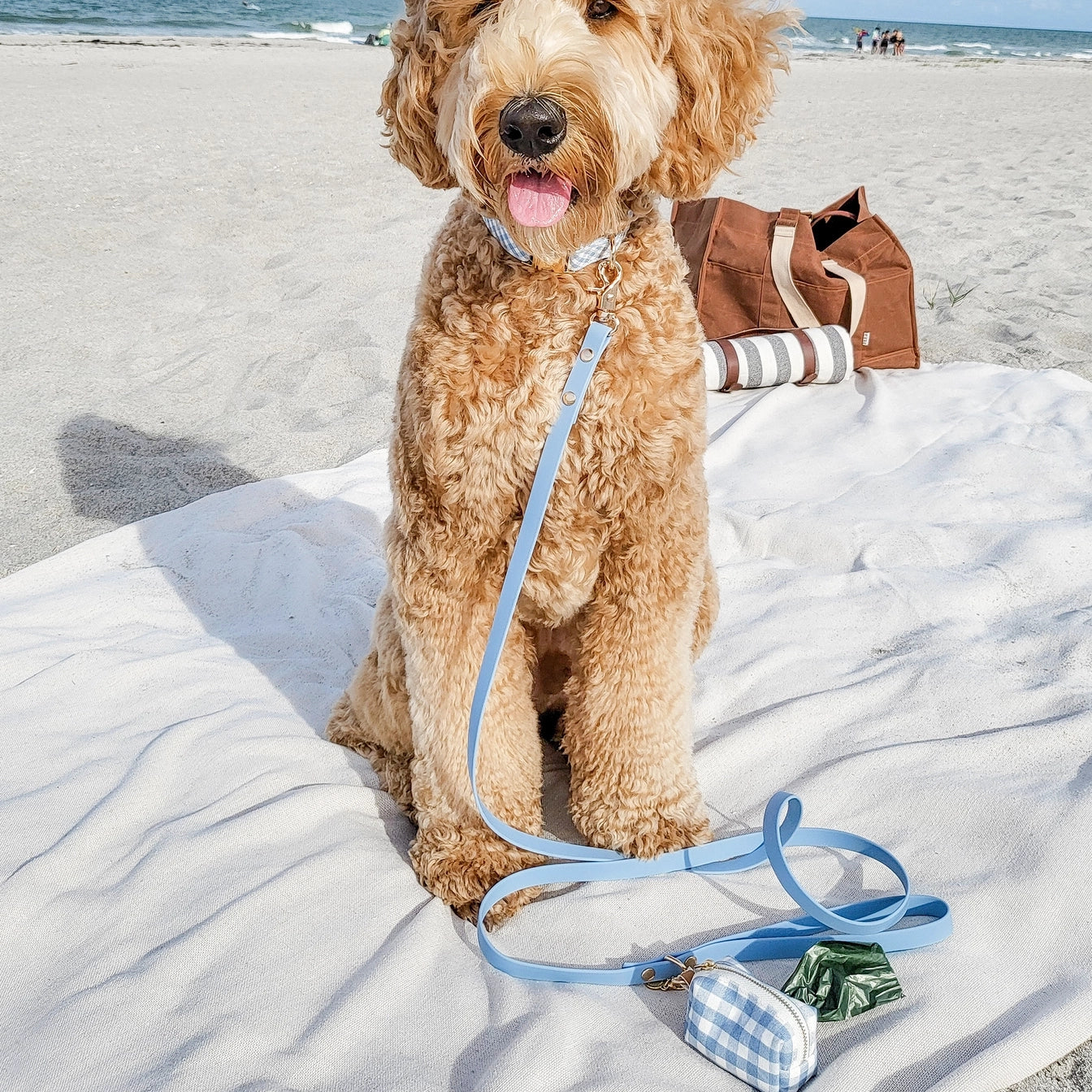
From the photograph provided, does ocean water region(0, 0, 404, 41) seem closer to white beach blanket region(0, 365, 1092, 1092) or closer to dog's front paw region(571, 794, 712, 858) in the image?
white beach blanket region(0, 365, 1092, 1092)

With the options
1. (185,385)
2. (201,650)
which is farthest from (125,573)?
(185,385)

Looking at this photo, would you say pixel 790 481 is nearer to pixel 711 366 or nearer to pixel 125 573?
pixel 711 366

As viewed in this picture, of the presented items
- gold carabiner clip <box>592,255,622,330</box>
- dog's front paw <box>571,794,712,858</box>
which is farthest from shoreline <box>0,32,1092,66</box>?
dog's front paw <box>571,794,712,858</box>

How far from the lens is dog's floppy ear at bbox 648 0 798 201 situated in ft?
5.85

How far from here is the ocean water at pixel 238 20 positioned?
23.1 meters

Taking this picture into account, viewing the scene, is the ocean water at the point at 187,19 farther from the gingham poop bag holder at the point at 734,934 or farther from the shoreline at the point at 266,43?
the gingham poop bag holder at the point at 734,934

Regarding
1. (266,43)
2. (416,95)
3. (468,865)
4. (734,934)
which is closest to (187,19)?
(266,43)

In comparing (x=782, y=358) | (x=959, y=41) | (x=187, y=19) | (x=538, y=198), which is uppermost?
(x=959, y=41)

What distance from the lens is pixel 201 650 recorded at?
288 centimetres

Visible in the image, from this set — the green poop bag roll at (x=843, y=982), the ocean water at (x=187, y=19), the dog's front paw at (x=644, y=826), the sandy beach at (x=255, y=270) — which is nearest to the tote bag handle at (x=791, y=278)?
the sandy beach at (x=255, y=270)

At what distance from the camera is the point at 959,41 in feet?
168

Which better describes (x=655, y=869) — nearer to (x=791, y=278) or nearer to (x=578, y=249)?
(x=578, y=249)

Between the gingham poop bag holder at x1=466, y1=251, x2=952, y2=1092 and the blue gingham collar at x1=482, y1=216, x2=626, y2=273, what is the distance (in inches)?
1.4

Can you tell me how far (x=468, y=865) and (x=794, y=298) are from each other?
338 cm
